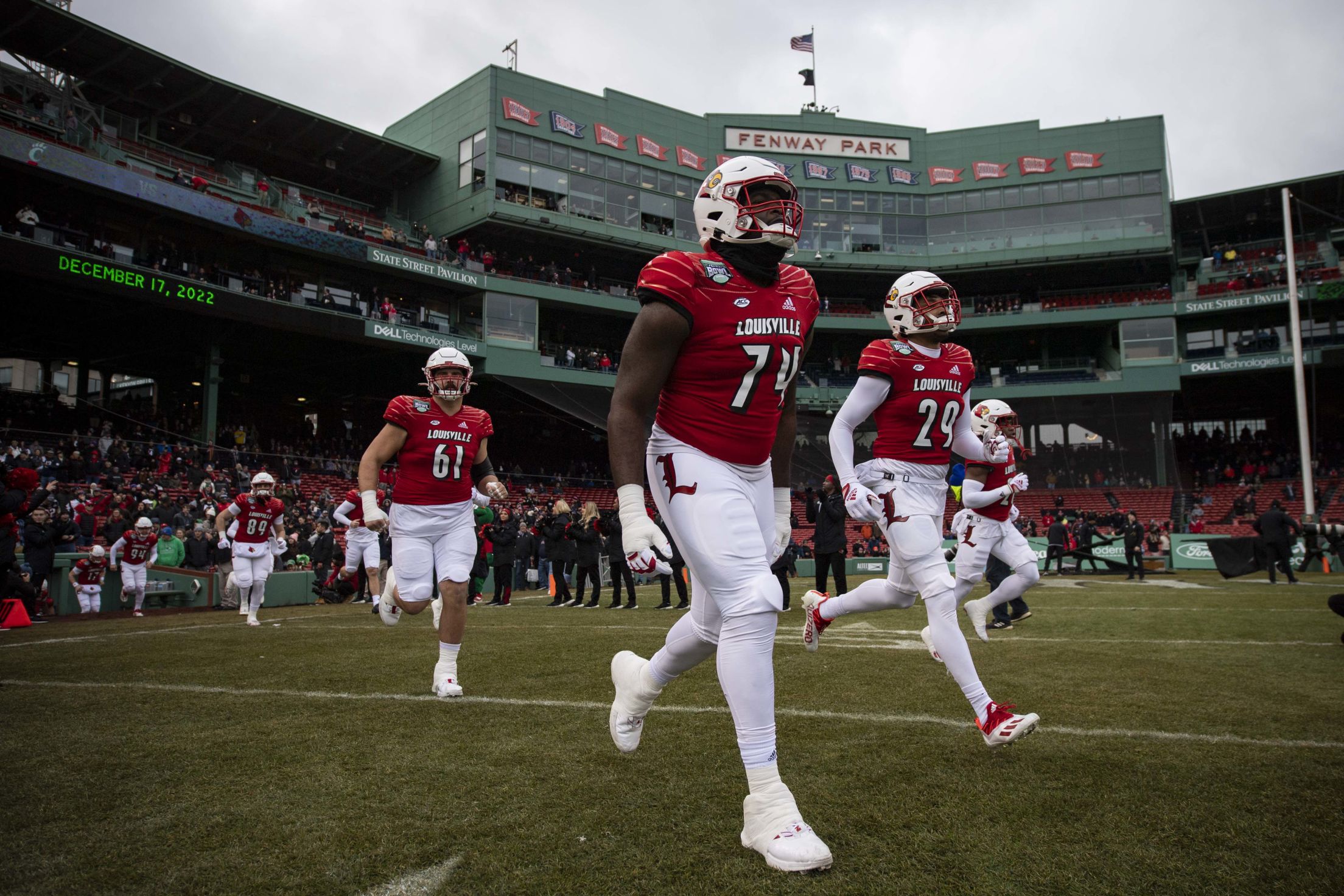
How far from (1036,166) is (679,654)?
5397cm

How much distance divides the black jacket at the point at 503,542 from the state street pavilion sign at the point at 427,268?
76.1 feet

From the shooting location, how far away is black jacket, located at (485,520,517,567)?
58.1 ft

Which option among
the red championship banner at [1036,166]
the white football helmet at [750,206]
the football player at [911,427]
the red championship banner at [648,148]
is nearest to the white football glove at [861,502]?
the football player at [911,427]

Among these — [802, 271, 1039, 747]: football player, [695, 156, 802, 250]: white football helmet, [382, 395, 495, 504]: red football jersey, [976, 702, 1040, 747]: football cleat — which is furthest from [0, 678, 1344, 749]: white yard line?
[695, 156, 802, 250]: white football helmet

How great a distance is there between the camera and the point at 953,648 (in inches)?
187

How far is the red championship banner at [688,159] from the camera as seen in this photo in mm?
48812

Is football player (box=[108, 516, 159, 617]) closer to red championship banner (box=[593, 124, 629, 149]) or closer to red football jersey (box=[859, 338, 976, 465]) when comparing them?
red football jersey (box=[859, 338, 976, 465])

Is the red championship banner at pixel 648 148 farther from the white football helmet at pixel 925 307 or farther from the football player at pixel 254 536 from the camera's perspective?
the white football helmet at pixel 925 307

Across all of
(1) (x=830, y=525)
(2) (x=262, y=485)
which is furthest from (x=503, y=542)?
(1) (x=830, y=525)

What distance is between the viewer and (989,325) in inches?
1849

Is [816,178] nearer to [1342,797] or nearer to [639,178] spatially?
[639,178]

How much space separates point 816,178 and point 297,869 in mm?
52552

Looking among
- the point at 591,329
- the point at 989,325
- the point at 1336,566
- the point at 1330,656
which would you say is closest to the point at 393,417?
the point at 1330,656

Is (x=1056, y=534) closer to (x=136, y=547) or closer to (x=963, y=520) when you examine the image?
(x=963, y=520)
